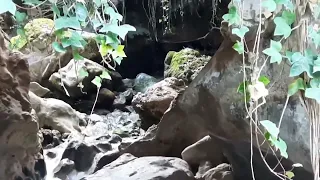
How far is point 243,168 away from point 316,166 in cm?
112

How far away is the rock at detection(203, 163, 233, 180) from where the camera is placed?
2.39 meters

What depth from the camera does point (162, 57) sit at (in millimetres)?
7535

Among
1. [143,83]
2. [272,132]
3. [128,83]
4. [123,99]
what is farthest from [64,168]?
[128,83]

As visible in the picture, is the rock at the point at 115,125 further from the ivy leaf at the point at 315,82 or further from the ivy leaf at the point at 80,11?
the ivy leaf at the point at 315,82

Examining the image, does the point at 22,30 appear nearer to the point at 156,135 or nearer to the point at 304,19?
the point at 304,19

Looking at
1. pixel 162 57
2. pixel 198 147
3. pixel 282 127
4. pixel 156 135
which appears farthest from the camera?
pixel 162 57

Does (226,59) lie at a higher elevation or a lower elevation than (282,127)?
higher

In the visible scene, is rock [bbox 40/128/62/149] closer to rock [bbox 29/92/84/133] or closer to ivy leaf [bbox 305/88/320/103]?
rock [bbox 29/92/84/133]

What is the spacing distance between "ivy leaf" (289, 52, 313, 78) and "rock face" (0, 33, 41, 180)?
161 centimetres

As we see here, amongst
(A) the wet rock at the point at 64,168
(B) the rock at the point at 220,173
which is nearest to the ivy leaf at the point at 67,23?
(B) the rock at the point at 220,173

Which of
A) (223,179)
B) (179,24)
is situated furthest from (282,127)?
(179,24)

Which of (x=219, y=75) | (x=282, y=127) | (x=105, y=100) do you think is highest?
(x=219, y=75)

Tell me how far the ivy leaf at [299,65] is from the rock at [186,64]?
3277mm

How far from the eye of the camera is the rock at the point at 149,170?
7.54 ft
